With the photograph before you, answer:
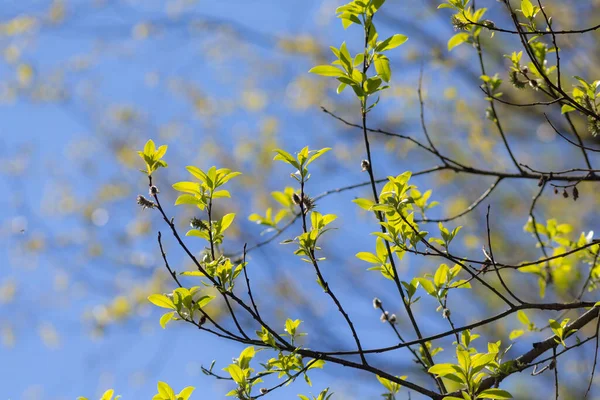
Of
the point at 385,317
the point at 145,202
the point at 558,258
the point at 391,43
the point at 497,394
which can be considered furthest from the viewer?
the point at 558,258

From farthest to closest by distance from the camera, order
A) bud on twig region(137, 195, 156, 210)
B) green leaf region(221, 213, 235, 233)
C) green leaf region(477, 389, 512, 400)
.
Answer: green leaf region(221, 213, 235, 233) < bud on twig region(137, 195, 156, 210) < green leaf region(477, 389, 512, 400)

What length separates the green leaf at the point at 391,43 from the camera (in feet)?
5.05

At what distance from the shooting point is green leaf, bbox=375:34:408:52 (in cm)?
154

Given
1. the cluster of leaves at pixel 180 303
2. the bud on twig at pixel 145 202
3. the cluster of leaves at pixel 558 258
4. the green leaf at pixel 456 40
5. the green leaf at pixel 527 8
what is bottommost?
the cluster of leaves at pixel 180 303

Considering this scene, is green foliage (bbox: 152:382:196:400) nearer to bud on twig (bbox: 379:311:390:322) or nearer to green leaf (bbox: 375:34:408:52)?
bud on twig (bbox: 379:311:390:322)

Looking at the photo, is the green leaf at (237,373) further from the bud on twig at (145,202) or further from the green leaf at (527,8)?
the green leaf at (527,8)

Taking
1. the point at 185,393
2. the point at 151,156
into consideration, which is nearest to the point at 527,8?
the point at 151,156

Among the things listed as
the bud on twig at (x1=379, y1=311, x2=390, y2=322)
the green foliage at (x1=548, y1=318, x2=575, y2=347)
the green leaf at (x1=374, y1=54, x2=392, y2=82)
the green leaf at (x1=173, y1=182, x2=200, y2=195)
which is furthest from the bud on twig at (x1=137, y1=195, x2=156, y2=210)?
the green foliage at (x1=548, y1=318, x2=575, y2=347)

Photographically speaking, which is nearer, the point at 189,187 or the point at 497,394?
the point at 497,394

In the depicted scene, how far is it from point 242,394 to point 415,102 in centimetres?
467

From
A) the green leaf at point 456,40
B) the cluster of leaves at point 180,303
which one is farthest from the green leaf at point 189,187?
the green leaf at point 456,40

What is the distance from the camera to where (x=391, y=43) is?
5.08 ft

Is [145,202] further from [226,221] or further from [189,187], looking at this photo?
[226,221]

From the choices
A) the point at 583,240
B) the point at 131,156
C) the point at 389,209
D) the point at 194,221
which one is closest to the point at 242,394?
the point at 194,221
